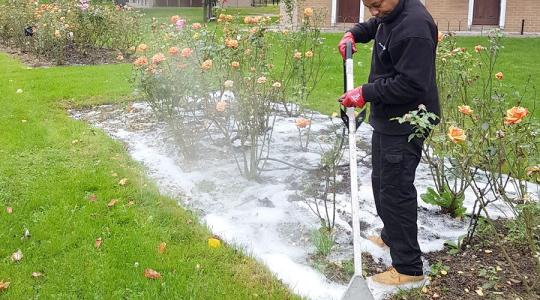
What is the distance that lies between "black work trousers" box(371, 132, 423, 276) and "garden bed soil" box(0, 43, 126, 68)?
25.9ft

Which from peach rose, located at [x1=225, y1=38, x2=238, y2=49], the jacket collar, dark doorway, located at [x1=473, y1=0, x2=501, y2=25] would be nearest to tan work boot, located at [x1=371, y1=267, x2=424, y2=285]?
the jacket collar

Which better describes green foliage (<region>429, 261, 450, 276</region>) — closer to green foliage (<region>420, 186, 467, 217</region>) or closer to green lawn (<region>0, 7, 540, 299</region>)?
green foliage (<region>420, 186, 467, 217</region>)

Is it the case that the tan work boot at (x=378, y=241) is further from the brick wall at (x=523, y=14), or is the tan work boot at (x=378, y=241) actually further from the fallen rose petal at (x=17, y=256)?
the brick wall at (x=523, y=14)

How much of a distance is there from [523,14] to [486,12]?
1.12 m

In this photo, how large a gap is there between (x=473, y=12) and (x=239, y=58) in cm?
1512

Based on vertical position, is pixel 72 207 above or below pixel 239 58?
below

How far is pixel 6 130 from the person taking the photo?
17.4 ft

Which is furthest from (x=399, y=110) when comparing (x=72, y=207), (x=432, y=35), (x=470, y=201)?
(x=72, y=207)

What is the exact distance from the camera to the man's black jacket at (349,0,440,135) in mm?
2471

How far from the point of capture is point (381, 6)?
2582 millimetres

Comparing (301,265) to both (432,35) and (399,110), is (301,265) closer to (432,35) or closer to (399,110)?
(399,110)


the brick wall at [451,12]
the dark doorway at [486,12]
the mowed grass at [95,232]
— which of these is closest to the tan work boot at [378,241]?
the mowed grass at [95,232]

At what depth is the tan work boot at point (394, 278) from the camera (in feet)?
8.98

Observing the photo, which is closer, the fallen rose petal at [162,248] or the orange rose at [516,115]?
the orange rose at [516,115]
